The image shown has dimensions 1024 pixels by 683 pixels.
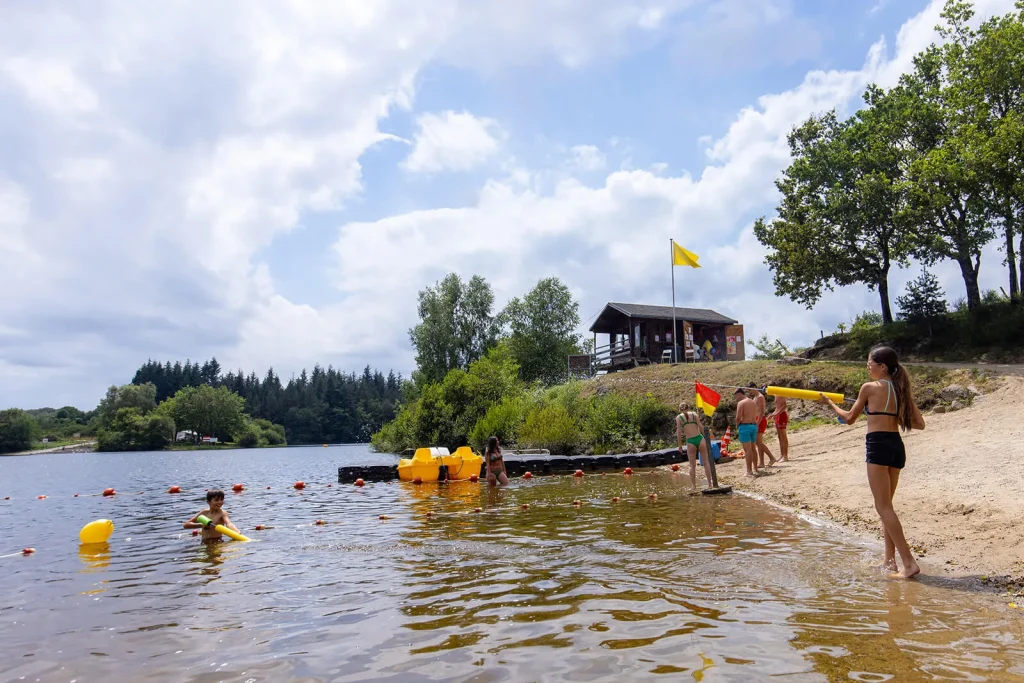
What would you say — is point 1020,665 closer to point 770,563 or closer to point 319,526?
point 770,563

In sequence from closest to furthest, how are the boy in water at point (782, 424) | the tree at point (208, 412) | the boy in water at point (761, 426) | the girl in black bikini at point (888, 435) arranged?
the girl in black bikini at point (888, 435) < the boy in water at point (761, 426) < the boy in water at point (782, 424) < the tree at point (208, 412)

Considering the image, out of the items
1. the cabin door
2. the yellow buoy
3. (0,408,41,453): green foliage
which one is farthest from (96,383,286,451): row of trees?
the yellow buoy

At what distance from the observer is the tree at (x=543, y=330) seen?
60062 mm

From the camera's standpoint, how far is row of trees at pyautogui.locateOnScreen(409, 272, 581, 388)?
183ft

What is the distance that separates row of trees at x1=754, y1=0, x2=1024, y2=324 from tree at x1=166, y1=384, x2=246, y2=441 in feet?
345

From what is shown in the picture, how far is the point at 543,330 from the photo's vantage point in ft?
204

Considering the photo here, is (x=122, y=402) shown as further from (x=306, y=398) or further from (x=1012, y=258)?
(x=1012, y=258)

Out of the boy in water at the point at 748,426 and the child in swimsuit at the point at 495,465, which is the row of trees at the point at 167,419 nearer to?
the child in swimsuit at the point at 495,465

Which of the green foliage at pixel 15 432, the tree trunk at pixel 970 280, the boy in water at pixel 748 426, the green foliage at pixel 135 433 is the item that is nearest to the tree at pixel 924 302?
the tree trunk at pixel 970 280

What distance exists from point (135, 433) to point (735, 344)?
95074mm

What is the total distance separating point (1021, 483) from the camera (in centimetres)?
866

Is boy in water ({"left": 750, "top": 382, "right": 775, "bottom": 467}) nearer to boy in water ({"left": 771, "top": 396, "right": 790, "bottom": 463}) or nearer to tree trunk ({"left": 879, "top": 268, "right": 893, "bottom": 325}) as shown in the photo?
boy in water ({"left": 771, "top": 396, "right": 790, "bottom": 463})

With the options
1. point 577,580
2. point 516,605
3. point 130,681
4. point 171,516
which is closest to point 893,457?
point 577,580

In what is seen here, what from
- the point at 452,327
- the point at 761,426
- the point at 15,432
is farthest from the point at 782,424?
the point at 15,432
